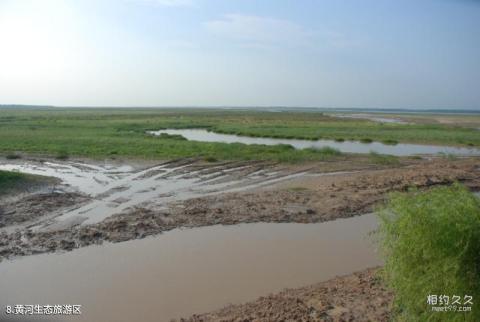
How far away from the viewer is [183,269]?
8914mm

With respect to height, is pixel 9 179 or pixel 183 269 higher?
pixel 9 179

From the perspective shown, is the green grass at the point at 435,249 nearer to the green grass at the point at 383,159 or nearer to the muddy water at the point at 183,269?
the muddy water at the point at 183,269

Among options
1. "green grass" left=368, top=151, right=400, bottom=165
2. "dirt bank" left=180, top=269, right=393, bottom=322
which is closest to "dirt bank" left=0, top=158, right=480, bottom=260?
"dirt bank" left=180, top=269, right=393, bottom=322

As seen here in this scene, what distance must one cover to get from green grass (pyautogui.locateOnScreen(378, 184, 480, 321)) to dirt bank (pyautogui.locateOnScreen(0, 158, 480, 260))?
6.85 metres

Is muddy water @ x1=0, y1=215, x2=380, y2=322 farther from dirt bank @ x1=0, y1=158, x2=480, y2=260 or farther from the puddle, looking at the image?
the puddle

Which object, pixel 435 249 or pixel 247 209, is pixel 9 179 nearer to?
pixel 247 209

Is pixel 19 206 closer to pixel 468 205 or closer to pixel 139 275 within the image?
pixel 139 275

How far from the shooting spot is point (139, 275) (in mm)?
8531

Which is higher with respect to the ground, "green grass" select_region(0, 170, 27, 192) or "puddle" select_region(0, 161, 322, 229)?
"green grass" select_region(0, 170, 27, 192)

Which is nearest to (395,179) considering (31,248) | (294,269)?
(294,269)

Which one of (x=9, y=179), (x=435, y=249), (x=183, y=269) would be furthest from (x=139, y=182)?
(x=435, y=249)

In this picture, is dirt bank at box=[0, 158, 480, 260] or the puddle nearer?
dirt bank at box=[0, 158, 480, 260]

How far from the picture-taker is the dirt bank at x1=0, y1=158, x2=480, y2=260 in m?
10.2

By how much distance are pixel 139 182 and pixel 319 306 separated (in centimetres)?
1229
